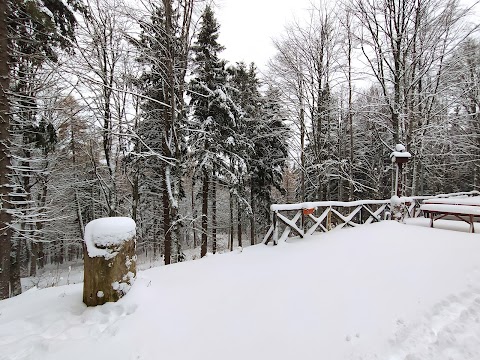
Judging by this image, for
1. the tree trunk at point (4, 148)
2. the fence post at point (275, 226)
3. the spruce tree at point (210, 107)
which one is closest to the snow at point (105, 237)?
the tree trunk at point (4, 148)

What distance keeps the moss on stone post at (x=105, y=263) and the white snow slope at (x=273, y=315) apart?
15 centimetres

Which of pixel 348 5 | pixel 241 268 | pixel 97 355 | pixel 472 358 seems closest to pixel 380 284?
pixel 472 358

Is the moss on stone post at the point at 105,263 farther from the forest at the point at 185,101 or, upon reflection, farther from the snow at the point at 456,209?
the snow at the point at 456,209

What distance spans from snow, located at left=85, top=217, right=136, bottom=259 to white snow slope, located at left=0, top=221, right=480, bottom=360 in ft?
2.27

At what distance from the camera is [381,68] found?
38.4 feet

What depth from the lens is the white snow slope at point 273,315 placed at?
238 cm

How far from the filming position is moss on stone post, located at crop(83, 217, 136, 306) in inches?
119

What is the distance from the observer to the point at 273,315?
2.98m

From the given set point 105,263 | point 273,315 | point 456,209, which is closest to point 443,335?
point 273,315

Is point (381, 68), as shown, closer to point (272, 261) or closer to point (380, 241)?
point (380, 241)

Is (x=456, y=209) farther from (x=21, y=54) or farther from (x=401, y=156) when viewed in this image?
(x=21, y=54)

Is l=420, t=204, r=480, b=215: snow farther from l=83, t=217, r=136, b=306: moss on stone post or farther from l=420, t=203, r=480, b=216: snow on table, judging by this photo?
l=83, t=217, r=136, b=306: moss on stone post

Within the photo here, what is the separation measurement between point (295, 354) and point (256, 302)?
102cm

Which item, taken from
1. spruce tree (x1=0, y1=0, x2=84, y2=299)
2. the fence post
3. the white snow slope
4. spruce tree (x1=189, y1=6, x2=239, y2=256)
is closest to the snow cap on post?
the white snow slope
